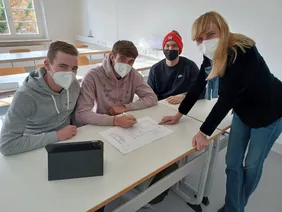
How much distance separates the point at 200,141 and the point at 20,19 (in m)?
5.77

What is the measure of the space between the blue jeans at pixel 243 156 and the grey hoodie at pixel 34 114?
3.55ft

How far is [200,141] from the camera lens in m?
1.13

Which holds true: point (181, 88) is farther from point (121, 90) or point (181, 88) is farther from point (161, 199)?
point (161, 199)

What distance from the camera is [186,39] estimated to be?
324cm

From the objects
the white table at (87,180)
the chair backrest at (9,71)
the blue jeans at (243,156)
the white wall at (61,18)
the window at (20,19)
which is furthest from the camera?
the white wall at (61,18)

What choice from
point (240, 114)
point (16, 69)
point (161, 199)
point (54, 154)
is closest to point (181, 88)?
point (240, 114)

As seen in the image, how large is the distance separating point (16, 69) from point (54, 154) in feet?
8.42

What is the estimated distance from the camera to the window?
4.91 metres

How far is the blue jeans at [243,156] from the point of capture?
1.22 m

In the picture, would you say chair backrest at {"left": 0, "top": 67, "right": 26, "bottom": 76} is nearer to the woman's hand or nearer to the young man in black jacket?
the young man in black jacket

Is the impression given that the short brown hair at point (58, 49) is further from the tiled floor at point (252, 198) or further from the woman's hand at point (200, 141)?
the tiled floor at point (252, 198)

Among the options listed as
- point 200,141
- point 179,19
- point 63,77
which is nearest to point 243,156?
point 200,141

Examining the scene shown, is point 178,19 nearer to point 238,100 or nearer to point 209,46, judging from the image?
point 209,46

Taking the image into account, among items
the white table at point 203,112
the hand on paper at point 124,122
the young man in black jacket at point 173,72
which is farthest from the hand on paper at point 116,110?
the young man in black jacket at point 173,72
